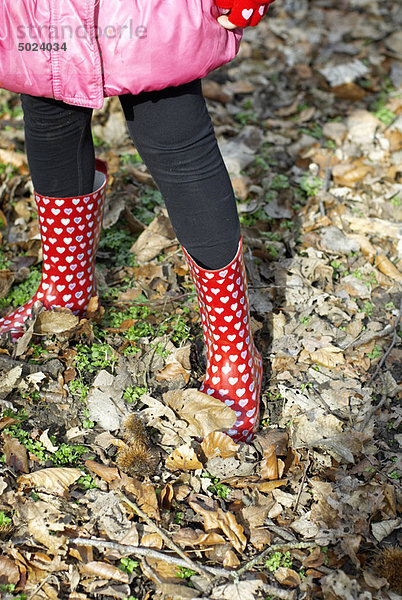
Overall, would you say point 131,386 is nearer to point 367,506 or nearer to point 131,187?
point 367,506

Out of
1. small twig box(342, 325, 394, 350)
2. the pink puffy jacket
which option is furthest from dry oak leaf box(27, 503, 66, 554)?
small twig box(342, 325, 394, 350)

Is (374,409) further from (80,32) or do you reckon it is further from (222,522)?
(80,32)

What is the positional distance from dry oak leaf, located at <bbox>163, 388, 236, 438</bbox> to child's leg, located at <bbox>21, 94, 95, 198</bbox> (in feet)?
2.59

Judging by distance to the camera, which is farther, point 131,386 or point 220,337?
point 131,386

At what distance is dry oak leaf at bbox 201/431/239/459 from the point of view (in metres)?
2.05

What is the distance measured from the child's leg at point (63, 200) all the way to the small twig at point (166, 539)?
834 millimetres

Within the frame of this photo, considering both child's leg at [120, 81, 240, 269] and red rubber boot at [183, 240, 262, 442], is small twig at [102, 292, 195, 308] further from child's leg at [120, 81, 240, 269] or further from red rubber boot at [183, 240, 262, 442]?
child's leg at [120, 81, 240, 269]

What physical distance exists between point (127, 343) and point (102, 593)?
38.0 inches

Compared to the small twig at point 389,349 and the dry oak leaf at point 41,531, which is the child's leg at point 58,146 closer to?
the dry oak leaf at point 41,531

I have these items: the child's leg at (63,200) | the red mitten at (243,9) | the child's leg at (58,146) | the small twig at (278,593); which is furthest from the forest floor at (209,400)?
the red mitten at (243,9)


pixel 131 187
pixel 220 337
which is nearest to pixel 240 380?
pixel 220 337

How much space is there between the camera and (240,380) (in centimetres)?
212

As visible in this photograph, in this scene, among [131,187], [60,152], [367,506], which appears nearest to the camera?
[367,506]

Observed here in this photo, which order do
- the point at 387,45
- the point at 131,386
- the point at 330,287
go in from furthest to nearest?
1. the point at 387,45
2. the point at 330,287
3. the point at 131,386
